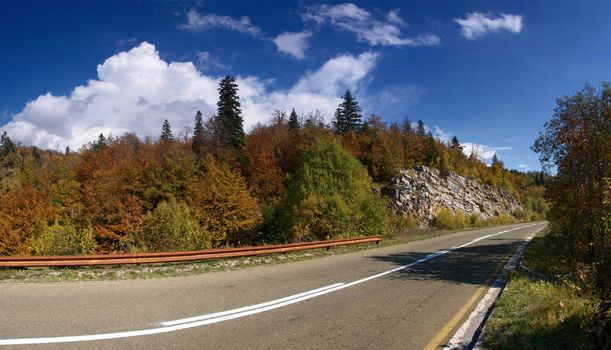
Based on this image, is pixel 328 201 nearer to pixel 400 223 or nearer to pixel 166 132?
pixel 400 223

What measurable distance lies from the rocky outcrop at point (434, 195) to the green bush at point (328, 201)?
2131 cm

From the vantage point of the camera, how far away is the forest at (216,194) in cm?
2800

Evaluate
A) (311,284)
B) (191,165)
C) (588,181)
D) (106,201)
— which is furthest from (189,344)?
(191,165)

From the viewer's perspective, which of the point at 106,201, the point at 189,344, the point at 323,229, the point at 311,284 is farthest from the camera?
the point at 106,201

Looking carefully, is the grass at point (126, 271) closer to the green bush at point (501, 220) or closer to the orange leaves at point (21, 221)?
the orange leaves at point (21, 221)

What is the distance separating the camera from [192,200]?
37531 millimetres

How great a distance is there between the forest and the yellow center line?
462 inches

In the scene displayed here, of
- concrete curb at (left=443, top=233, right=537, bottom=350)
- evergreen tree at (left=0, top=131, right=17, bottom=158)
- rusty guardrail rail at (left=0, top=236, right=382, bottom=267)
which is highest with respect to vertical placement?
evergreen tree at (left=0, top=131, right=17, bottom=158)

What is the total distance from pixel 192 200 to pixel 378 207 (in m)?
20.5

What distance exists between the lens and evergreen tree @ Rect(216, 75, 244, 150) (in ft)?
174

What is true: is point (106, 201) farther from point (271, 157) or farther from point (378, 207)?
point (378, 207)

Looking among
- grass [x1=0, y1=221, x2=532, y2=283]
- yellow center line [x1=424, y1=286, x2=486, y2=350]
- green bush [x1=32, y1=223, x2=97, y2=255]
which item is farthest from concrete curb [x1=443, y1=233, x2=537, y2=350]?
green bush [x1=32, y1=223, x2=97, y2=255]

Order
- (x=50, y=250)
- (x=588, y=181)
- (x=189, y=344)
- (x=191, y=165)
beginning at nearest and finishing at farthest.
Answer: (x=189, y=344) → (x=588, y=181) → (x=50, y=250) → (x=191, y=165)

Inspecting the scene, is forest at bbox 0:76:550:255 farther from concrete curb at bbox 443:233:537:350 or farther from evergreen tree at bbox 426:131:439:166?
concrete curb at bbox 443:233:537:350
